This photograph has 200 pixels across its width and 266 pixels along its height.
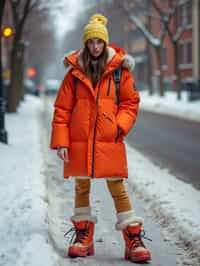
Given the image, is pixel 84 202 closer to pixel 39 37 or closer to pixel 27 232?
pixel 27 232

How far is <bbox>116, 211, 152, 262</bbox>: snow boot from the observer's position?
455 cm

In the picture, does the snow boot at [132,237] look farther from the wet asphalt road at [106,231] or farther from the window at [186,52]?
the window at [186,52]

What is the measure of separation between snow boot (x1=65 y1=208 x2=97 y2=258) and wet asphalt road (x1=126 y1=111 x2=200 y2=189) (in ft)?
11.0

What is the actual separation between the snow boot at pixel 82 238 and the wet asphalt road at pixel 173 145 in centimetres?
334

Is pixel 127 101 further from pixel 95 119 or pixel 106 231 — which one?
pixel 106 231

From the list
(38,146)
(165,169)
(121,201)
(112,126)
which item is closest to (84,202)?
(121,201)

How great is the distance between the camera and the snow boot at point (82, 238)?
15.1 ft

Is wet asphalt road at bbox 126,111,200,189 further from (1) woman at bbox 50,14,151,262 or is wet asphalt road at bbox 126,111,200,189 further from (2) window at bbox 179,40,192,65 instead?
(2) window at bbox 179,40,192,65

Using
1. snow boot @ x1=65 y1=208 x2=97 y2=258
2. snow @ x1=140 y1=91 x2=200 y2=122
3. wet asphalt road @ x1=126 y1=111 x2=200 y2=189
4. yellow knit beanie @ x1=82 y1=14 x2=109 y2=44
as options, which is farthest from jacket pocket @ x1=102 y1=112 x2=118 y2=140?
snow @ x1=140 y1=91 x2=200 y2=122

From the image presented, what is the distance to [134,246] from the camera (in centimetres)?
459

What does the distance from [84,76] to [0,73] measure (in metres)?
9.01

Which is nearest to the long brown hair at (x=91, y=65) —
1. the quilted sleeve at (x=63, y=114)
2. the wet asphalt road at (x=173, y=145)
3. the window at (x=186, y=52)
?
the quilted sleeve at (x=63, y=114)

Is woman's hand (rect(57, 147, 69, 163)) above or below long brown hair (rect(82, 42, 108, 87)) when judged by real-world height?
below

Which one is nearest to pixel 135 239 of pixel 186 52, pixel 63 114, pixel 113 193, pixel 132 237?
pixel 132 237
